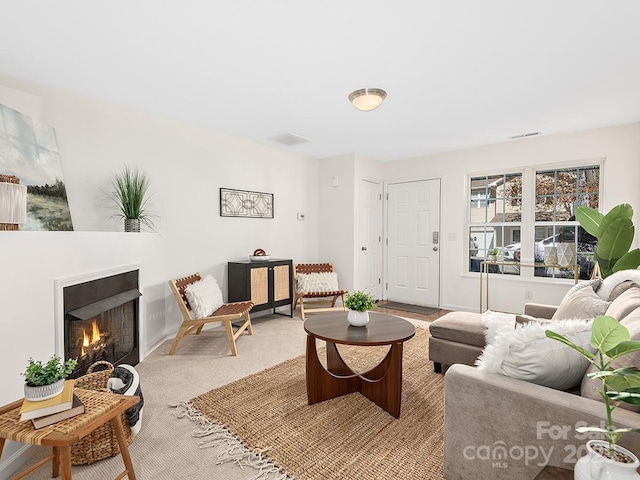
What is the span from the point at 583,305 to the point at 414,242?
3.50 metres

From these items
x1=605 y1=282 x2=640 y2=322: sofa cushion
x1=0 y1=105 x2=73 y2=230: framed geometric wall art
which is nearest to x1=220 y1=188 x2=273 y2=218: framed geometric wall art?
x1=0 y1=105 x2=73 y2=230: framed geometric wall art

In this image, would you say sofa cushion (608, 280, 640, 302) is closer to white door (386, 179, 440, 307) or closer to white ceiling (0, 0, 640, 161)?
white ceiling (0, 0, 640, 161)

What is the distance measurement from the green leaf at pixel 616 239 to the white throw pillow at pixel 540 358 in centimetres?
204

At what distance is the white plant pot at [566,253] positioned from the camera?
4.05m

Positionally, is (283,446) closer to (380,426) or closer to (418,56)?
(380,426)

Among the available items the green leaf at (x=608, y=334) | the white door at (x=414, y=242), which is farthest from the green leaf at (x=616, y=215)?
the green leaf at (x=608, y=334)

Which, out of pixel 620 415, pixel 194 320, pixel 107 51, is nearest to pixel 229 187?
pixel 194 320

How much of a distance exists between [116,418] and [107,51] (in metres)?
2.31

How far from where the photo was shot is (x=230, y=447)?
1.90 m

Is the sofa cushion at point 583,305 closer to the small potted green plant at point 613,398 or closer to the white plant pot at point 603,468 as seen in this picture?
the small potted green plant at point 613,398

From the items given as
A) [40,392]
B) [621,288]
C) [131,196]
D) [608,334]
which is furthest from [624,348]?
[131,196]

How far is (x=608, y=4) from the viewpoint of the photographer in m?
1.86

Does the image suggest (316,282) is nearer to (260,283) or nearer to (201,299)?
(260,283)

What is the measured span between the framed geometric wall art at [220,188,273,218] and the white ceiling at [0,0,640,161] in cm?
97
